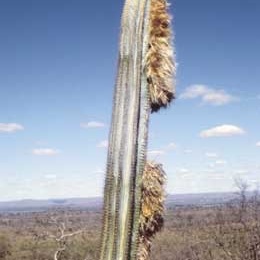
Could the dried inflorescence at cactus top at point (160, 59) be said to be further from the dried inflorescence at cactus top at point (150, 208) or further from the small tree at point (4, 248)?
the small tree at point (4, 248)

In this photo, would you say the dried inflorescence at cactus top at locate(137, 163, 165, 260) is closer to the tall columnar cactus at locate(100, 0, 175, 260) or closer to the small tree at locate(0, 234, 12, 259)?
the tall columnar cactus at locate(100, 0, 175, 260)

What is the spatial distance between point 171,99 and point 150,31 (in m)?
0.40

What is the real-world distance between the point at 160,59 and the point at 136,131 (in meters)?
0.46

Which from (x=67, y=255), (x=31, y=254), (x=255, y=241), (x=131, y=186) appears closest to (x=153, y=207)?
(x=131, y=186)

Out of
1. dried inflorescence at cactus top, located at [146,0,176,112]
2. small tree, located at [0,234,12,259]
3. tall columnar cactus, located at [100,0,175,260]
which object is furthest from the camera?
small tree, located at [0,234,12,259]

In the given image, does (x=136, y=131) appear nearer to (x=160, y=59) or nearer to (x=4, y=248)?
(x=160, y=59)

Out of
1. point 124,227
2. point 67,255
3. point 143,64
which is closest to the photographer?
point 124,227

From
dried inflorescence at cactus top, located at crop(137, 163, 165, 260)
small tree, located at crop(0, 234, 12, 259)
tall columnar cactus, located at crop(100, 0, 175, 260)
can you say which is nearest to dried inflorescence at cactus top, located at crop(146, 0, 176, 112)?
tall columnar cactus, located at crop(100, 0, 175, 260)

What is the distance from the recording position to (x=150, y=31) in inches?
130

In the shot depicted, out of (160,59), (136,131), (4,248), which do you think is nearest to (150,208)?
(136,131)

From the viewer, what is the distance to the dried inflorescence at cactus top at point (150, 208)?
3080 millimetres

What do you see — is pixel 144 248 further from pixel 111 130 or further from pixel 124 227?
pixel 111 130

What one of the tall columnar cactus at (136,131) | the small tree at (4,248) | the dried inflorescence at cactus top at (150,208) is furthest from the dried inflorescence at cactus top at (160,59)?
the small tree at (4,248)

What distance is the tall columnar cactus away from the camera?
2.99 metres
